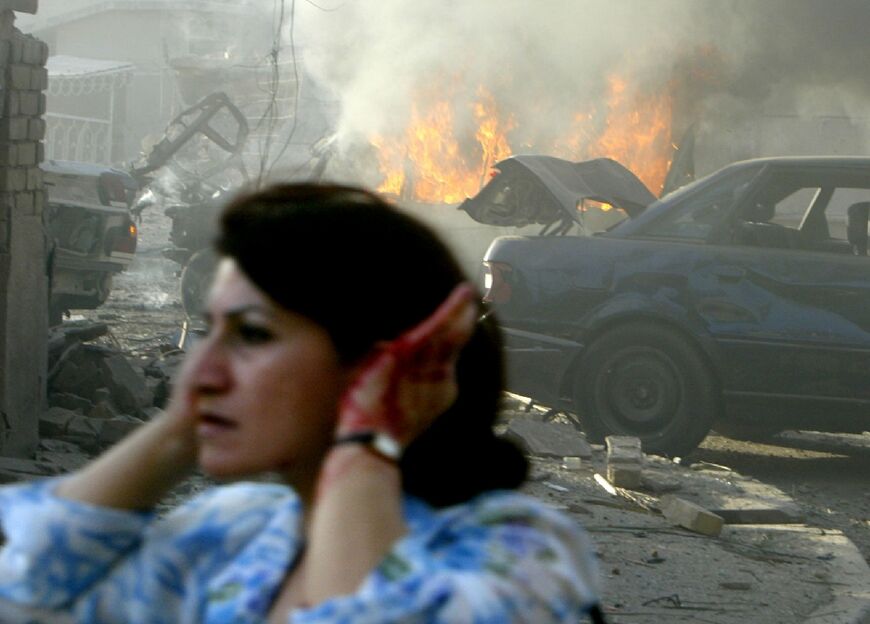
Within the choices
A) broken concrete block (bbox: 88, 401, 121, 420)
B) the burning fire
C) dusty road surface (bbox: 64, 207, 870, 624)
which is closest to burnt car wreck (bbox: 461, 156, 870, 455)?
dusty road surface (bbox: 64, 207, 870, 624)

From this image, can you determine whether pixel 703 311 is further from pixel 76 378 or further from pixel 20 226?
pixel 20 226

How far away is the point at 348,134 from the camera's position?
20406mm

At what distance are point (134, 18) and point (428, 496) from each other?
46.9 metres

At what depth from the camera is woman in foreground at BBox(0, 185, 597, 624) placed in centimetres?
132

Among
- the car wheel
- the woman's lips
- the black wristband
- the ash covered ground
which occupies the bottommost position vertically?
the car wheel

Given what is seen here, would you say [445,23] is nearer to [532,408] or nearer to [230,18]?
[532,408]

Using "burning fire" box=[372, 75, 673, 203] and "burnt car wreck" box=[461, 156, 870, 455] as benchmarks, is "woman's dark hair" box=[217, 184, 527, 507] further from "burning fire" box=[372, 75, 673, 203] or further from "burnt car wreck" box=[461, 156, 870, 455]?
"burning fire" box=[372, 75, 673, 203]

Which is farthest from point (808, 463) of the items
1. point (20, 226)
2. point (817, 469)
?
point (20, 226)

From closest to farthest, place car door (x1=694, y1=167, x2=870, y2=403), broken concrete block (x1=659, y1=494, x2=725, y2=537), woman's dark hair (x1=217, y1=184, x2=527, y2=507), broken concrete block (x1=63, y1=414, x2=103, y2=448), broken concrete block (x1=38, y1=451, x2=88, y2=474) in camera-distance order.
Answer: woman's dark hair (x1=217, y1=184, x2=527, y2=507) < broken concrete block (x1=659, y1=494, x2=725, y2=537) < broken concrete block (x1=38, y1=451, x2=88, y2=474) < broken concrete block (x1=63, y1=414, x2=103, y2=448) < car door (x1=694, y1=167, x2=870, y2=403)

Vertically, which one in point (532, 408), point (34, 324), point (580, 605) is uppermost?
point (580, 605)

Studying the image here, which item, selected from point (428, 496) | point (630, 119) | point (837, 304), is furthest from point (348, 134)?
point (428, 496)

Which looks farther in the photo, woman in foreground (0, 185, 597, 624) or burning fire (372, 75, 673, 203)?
burning fire (372, 75, 673, 203)

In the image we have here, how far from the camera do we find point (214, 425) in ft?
4.82

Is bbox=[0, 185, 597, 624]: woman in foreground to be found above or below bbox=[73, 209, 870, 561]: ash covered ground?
above
